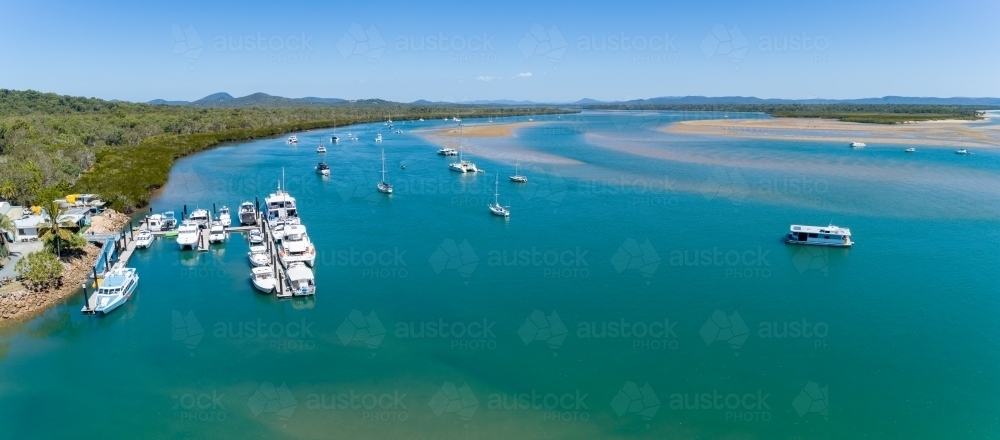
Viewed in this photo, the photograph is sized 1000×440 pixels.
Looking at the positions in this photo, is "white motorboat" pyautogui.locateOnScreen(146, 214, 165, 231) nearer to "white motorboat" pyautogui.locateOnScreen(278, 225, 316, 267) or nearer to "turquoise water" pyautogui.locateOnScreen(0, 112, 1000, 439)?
"turquoise water" pyautogui.locateOnScreen(0, 112, 1000, 439)

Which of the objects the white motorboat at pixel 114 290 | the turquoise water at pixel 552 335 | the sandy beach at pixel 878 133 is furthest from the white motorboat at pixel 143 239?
the sandy beach at pixel 878 133

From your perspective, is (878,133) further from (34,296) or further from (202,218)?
(34,296)

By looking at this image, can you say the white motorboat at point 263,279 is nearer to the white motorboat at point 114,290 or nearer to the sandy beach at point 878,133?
the white motorboat at point 114,290

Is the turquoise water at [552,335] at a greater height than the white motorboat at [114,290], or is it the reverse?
the white motorboat at [114,290]

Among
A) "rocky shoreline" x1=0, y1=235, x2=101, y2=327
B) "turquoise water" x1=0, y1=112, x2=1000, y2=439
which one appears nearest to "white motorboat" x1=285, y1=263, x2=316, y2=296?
"turquoise water" x1=0, y1=112, x2=1000, y2=439

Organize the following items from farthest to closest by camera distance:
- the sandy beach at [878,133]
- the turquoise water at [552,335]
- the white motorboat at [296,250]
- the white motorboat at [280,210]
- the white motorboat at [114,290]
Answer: the sandy beach at [878,133] < the white motorboat at [280,210] < the white motorboat at [296,250] < the white motorboat at [114,290] < the turquoise water at [552,335]

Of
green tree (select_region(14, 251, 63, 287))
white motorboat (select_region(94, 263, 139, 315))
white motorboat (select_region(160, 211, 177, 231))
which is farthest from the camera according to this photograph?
white motorboat (select_region(160, 211, 177, 231))

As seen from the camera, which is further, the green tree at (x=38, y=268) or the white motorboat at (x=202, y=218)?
the white motorboat at (x=202, y=218)
